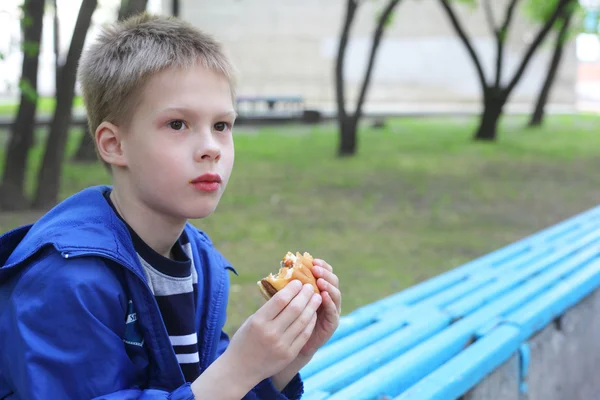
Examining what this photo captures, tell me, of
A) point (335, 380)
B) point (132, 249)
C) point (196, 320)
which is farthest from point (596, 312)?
point (132, 249)

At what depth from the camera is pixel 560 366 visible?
3557mm

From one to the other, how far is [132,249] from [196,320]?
0.99 feet

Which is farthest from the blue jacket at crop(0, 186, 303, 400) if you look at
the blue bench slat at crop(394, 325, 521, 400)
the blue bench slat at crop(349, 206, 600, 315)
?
the blue bench slat at crop(349, 206, 600, 315)

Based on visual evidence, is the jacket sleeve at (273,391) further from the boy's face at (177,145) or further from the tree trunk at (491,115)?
the tree trunk at (491,115)

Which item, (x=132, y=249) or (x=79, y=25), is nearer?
(x=132, y=249)

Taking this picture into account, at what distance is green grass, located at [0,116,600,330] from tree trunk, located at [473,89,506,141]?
0.34 metres

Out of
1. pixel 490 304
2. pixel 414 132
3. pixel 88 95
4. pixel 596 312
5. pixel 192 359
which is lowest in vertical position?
pixel 414 132

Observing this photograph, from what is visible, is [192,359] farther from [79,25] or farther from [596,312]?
[79,25]

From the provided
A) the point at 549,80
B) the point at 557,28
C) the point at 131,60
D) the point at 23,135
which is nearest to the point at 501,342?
the point at 131,60

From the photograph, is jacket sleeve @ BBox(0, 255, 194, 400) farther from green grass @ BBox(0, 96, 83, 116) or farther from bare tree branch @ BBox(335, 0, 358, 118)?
green grass @ BBox(0, 96, 83, 116)

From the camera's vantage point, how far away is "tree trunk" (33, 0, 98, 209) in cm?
746

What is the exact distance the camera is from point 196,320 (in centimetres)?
184

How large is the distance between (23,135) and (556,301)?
22.0 ft

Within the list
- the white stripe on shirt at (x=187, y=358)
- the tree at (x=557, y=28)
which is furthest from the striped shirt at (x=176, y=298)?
the tree at (x=557, y=28)
